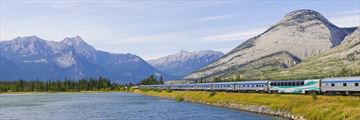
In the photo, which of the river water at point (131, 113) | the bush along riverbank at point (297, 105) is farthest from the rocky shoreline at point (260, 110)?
the river water at point (131, 113)

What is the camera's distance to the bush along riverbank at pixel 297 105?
185ft

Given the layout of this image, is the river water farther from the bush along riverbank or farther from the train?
the train

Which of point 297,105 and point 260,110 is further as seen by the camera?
point 260,110

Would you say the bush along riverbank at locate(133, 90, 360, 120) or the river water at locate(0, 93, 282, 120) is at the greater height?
the bush along riverbank at locate(133, 90, 360, 120)

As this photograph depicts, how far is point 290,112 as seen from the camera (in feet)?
242

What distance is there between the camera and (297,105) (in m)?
75.3

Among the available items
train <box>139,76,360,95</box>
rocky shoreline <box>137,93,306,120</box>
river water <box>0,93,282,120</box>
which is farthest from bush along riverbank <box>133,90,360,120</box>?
train <box>139,76,360,95</box>

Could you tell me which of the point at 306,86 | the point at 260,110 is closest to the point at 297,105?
the point at 260,110

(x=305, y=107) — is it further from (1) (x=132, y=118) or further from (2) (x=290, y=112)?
(1) (x=132, y=118)

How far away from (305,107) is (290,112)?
13.4 feet

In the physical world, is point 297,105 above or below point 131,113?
above

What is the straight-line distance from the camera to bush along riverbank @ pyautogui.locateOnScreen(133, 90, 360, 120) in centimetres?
5634

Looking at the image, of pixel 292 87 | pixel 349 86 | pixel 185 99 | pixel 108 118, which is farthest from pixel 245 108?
pixel 185 99

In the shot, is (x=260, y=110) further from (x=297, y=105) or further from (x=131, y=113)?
(x=131, y=113)
